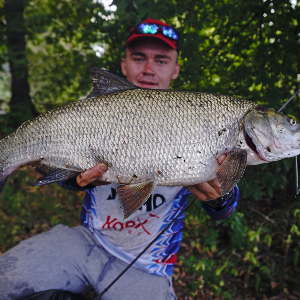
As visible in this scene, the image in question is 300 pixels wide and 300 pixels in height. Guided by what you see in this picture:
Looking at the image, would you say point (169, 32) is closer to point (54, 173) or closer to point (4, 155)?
point (54, 173)

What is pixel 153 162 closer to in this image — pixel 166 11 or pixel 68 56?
pixel 166 11

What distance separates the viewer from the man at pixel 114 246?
183cm

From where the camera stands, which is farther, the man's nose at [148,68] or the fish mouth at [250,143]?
the man's nose at [148,68]

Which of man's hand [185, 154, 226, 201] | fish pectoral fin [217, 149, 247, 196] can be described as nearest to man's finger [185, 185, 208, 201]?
man's hand [185, 154, 226, 201]

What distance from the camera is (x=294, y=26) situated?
2631 mm

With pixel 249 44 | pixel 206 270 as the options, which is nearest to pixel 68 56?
pixel 249 44

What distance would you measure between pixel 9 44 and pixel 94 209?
87.2 inches

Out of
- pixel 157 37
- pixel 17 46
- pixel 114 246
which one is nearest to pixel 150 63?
pixel 157 37

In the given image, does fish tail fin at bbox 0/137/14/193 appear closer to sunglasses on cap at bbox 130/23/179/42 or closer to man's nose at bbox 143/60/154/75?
man's nose at bbox 143/60/154/75

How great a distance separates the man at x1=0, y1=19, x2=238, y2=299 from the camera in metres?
1.83

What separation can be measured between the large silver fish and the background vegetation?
977 millimetres

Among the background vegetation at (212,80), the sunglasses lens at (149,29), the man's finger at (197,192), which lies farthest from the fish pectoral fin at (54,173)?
the sunglasses lens at (149,29)

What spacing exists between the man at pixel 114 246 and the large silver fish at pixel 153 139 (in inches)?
12.1

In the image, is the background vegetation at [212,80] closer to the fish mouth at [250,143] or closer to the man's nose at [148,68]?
the man's nose at [148,68]
